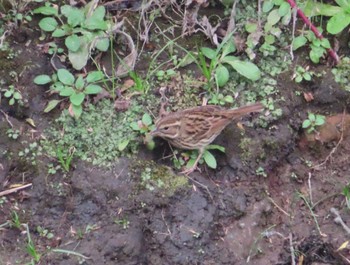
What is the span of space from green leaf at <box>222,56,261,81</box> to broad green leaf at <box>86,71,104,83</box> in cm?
105

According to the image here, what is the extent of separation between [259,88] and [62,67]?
1.68m

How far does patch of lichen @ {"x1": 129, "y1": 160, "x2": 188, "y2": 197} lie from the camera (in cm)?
621

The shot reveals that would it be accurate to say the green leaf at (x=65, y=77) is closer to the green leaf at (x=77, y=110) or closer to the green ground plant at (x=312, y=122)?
the green leaf at (x=77, y=110)

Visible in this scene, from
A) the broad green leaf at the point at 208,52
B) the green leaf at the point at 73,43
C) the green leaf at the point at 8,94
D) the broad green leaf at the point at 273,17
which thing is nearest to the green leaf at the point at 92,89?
the green leaf at the point at 73,43

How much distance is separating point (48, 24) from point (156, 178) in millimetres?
1635

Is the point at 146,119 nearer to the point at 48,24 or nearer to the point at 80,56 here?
the point at 80,56

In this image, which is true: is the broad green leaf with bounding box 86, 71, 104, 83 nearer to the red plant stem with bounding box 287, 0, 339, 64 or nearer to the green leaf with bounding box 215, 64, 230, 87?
the green leaf with bounding box 215, 64, 230, 87

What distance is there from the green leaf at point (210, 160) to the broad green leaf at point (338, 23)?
5.16ft

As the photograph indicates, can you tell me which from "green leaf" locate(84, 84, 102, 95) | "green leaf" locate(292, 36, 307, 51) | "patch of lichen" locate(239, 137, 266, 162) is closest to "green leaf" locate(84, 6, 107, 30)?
"green leaf" locate(84, 84, 102, 95)

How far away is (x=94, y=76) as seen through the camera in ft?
21.5

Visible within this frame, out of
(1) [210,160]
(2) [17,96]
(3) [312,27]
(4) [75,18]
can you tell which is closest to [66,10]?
(4) [75,18]

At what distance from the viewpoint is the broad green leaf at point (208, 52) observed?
671 centimetres

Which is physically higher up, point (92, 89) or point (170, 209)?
point (92, 89)

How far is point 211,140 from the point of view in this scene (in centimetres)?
639
